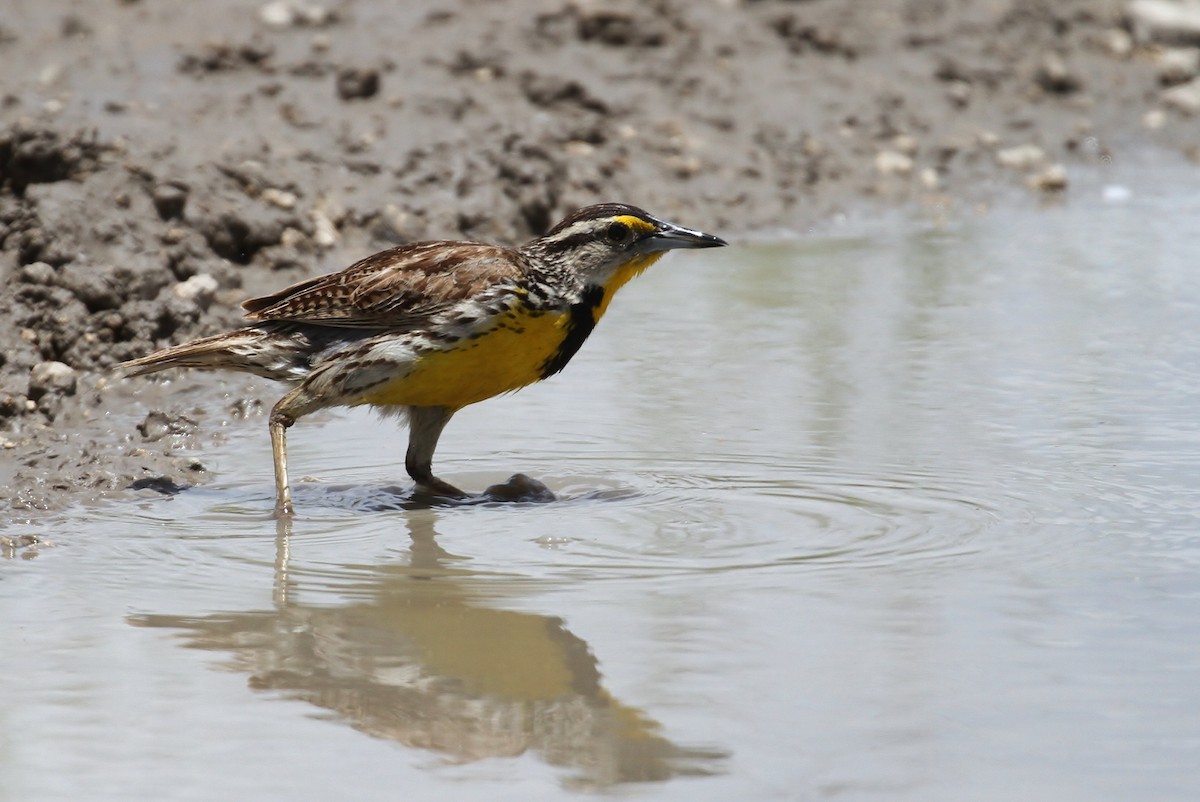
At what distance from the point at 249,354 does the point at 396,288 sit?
2.40 feet

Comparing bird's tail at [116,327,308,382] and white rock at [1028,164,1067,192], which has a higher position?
white rock at [1028,164,1067,192]

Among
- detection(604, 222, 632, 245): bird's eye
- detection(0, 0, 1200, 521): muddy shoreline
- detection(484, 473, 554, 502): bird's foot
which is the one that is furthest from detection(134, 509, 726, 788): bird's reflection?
detection(604, 222, 632, 245): bird's eye

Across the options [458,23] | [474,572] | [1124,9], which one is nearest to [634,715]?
[474,572]

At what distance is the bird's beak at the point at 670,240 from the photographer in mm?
8391

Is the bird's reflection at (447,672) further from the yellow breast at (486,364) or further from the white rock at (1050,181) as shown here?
the white rock at (1050,181)

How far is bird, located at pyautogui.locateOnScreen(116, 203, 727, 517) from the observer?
7.88 meters

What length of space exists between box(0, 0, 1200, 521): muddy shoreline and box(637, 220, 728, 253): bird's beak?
217 centimetres

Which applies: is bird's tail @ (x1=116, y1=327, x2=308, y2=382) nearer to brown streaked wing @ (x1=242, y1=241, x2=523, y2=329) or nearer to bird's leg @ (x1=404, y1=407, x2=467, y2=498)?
brown streaked wing @ (x1=242, y1=241, x2=523, y2=329)

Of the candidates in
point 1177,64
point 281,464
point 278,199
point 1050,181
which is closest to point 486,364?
point 281,464

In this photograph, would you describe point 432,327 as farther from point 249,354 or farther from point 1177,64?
point 1177,64

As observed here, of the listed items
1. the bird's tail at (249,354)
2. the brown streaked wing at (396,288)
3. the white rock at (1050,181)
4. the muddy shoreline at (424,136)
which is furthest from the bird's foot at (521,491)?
the white rock at (1050,181)

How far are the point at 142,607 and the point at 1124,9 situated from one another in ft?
46.6

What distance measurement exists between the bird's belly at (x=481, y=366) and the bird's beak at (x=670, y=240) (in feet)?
1.86

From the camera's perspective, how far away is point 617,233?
8.33 m
